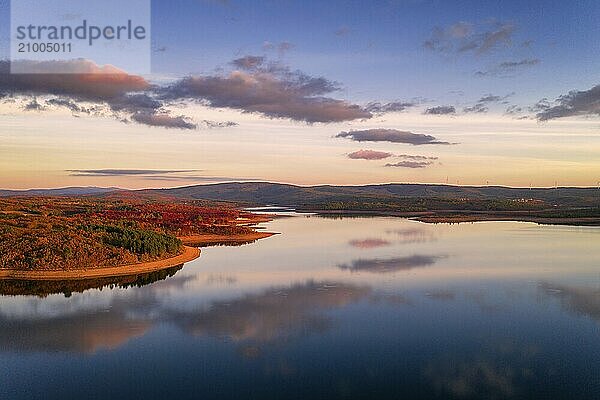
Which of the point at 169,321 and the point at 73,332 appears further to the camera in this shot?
the point at 169,321

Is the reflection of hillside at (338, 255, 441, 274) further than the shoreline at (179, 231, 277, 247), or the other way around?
the shoreline at (179, 231, 277, 247)

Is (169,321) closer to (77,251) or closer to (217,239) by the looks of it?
(77,251)

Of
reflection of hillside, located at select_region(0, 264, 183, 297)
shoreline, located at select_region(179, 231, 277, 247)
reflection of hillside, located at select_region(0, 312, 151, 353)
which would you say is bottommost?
reflection of hillside, located at select_region(0, 312, 151, 353)

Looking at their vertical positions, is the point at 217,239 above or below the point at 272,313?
above

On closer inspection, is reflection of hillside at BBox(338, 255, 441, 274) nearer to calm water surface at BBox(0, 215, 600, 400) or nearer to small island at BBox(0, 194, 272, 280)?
calm water surface at BBox(0, 215, 600, 400)

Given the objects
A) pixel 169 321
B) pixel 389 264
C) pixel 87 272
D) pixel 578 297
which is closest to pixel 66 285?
pixel 87 272

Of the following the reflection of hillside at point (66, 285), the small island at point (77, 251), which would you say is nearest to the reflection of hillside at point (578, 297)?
the reflection of hillside at point (66, 285)

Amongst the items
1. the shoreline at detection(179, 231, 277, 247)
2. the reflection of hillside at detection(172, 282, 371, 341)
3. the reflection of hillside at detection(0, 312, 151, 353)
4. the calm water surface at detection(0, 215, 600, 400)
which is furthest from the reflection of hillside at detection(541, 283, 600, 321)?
the shoreline at detection(179, 231, 277, 247)
